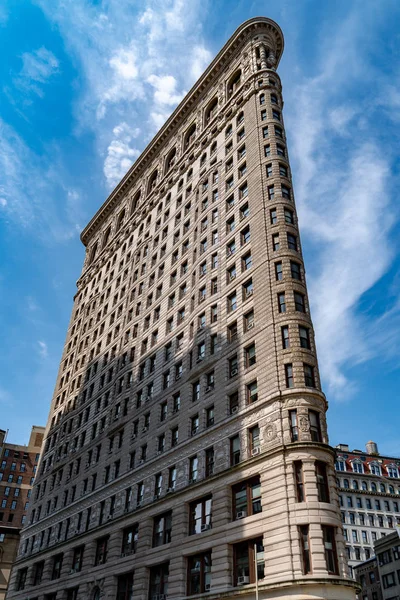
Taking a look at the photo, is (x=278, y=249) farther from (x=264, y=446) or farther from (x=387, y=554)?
(x=387, y=554)

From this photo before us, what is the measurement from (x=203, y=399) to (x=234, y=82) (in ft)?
163

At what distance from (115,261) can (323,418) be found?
55711 mm

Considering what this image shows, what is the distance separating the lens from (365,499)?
331 feet

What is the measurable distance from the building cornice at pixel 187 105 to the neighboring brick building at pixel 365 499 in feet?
207

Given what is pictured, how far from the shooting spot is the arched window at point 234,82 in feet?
Result: 234

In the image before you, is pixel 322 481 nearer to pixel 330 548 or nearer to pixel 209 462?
pixel 330 548

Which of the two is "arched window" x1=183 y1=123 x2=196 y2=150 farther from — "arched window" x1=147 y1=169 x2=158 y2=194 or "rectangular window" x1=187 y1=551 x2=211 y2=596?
"rectangular window" x1=187 y1=551 x2=211 y2=596

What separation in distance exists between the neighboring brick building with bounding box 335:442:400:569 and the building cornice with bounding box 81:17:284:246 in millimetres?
62971

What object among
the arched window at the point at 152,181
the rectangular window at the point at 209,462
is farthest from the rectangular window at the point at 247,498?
the arched window at the point at 152,181

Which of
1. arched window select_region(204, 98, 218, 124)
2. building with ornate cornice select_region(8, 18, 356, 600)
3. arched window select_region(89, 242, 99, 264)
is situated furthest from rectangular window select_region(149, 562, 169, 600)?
arched window select_region(89, 242, 99, 264)

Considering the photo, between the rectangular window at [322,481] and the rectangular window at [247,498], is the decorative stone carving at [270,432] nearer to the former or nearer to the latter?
the rectangular window at [247,498]

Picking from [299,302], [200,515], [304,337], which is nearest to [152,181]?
[299,302]

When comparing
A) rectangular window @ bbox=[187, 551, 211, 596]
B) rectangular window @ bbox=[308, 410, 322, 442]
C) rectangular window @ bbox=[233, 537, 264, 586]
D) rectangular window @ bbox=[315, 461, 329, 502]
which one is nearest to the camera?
rectangular window @ bbox=[233, 537, 264, 586]

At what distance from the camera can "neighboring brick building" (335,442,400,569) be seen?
314 feet
